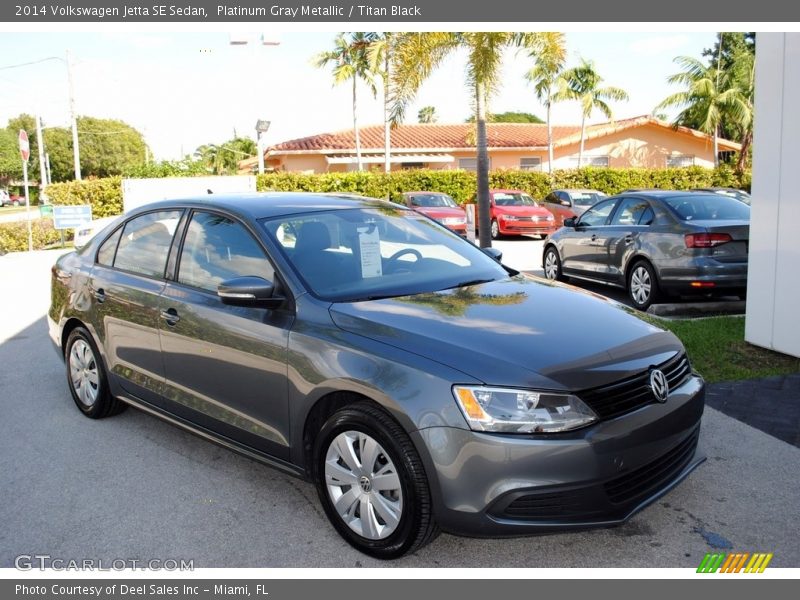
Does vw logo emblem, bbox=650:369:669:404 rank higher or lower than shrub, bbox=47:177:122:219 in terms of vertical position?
lower

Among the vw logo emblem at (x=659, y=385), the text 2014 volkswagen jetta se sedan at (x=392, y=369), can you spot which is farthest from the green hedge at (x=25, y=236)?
the vw logo emblem at (x=659, y=385)

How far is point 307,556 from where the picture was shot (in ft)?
11.6

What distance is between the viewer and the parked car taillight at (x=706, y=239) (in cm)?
866

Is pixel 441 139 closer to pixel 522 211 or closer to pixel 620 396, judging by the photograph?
pixel 522 211

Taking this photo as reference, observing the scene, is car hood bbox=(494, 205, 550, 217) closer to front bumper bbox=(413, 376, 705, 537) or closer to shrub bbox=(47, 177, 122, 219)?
shrub bbox=(47, 177, 122, 219)

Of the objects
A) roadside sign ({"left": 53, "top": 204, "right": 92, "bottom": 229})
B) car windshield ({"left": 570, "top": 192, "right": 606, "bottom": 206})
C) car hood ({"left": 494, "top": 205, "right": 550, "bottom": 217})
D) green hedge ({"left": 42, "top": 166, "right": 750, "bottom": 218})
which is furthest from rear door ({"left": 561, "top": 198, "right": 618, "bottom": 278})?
green hedge ({"left": 42, "top": 166, "right": 750, "bottom": 218})

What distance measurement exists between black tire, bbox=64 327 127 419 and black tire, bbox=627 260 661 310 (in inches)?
253

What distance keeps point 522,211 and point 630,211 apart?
1180 cm

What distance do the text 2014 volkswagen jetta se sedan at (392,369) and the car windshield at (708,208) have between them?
5.13 metres

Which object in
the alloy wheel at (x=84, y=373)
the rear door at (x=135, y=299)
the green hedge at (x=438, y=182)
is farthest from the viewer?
the green hedge at (x=438, y=182)

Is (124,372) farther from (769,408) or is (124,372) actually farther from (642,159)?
(642,159)

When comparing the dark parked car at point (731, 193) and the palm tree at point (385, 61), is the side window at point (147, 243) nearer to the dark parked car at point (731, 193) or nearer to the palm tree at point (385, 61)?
the dark parked car at point (731, 193)

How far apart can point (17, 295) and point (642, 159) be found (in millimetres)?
33756

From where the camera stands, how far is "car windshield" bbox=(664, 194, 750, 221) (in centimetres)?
910
